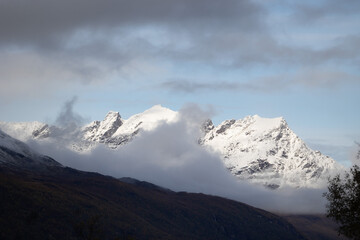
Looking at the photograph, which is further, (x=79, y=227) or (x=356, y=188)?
(x=79, y=227)

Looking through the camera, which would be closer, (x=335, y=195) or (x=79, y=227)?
(x=335, y=195)

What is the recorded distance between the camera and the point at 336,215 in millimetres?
89500

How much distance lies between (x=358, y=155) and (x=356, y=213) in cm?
973

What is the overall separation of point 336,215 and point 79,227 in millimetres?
→ 106888

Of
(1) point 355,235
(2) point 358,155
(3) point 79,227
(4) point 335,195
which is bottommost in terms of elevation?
(3) point 79,227

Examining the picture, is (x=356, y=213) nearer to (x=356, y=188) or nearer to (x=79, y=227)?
(x=356, y=188)

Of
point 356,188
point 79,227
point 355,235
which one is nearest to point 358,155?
point 356,188

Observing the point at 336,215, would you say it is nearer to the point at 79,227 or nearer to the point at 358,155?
the point at 358,155

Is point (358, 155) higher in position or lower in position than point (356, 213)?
higher

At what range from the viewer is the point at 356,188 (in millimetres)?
89562

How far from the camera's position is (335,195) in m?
90.8

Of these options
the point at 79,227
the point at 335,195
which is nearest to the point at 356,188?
the point at 335,195

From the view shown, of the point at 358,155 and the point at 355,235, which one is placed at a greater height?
the point at 358,155

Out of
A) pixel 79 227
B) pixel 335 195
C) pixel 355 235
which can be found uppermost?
pixel 335 195
